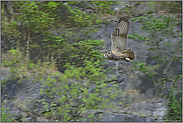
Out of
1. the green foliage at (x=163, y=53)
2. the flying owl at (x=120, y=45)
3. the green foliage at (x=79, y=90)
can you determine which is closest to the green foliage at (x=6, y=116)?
the green foliage at (x=79, y=90)

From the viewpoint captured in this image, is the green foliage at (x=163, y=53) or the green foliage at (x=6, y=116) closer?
the green foliage at (x=163, y=53)

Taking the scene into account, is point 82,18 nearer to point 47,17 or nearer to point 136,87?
point 47,17

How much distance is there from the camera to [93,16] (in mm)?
5117

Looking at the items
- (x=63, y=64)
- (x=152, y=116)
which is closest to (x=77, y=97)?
(x=63, y=64)

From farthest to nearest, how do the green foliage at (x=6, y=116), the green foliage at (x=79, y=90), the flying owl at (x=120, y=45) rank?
the green foliage at (x=6, y=116), the green foliage at (x=79, y=90), the flying owl at (x=120, y=45)

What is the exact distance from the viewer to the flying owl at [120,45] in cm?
255

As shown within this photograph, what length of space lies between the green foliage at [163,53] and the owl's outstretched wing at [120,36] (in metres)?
2.37

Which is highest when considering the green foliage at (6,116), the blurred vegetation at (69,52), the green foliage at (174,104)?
the blurred vegetation at (69,52)

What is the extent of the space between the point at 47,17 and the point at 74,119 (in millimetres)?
2522

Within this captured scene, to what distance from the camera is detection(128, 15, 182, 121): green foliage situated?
494 centimetres

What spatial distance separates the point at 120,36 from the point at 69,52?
2540 millimetres

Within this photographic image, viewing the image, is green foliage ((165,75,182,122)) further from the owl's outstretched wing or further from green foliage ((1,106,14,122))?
green foliage ((1,106,14,122))

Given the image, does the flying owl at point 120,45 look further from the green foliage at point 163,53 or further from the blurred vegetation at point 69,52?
the green foliage at point 163,53

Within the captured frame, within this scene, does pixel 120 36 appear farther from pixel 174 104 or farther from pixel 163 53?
pixel 174 104
